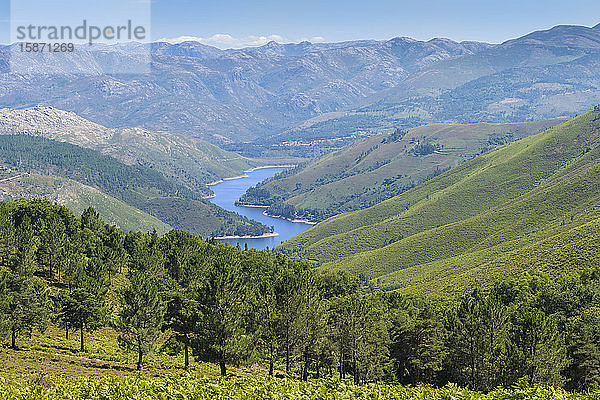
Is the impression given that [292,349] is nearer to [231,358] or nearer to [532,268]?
[231,358]

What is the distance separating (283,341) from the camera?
191 feet

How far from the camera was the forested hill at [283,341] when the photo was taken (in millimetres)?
37125

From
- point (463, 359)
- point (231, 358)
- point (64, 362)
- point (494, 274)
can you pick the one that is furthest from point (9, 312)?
point (494, 274)

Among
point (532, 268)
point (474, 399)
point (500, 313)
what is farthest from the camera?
point (532, 268)

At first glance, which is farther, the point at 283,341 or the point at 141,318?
the point at 141,318

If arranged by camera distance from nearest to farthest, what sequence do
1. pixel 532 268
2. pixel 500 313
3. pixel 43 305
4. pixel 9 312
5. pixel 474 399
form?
pixel 474 399 → pixel 500 313 → pixel 9 312 → pixel 43 305 → pixel 532 268

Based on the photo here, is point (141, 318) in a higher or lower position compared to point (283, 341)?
higher

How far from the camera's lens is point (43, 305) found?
67812 mm

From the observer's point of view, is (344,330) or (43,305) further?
(43,305)

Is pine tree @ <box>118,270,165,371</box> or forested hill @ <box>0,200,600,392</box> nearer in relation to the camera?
forested hill @ <box>0,200,600,392</box>

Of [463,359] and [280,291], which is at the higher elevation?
[280,291]

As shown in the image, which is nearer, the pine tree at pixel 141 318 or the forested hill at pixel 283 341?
the forested hill at pixel 283 341

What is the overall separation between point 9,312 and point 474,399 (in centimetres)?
5681

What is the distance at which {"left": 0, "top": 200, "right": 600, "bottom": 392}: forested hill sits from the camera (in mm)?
37125
